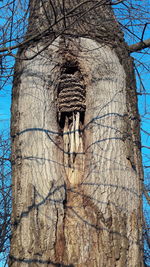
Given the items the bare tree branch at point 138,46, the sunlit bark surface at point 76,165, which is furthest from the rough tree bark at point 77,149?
the bare tree branch at point 138,46

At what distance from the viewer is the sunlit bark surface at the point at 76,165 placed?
1798mm

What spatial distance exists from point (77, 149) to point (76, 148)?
1 cm

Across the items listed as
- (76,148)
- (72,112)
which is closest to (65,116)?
(72,112)

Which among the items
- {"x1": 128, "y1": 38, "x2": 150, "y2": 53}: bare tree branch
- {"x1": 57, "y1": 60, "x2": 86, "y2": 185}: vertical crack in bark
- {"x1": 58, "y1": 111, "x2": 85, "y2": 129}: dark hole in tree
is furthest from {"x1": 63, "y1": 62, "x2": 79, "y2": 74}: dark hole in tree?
{"x1": 128, "y1": 38, "x2": 150, "y2": 53}: bare tree branch

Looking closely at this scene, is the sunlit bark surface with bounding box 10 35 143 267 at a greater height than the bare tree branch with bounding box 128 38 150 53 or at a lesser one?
lesser

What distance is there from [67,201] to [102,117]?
0.64 metres

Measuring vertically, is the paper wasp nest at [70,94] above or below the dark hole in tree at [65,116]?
above

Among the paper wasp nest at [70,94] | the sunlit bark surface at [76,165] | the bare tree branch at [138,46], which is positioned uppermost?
the bare tree branch at [138,46]

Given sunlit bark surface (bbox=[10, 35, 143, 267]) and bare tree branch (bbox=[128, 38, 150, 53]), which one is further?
bare tree branch (bbox=[128, 38, 150, 53])

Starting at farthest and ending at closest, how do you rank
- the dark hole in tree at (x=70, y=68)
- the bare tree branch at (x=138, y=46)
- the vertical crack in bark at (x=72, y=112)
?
the bare tree branch at (x=138, y=46)
the dark hole in tree at (x=70, y=68)
the vertical crack in bark at (x=72, y=112)

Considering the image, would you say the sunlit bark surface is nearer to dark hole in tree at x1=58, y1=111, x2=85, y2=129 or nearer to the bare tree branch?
dark hole in tree at x1=58, y1=111, x2=85, y2=129

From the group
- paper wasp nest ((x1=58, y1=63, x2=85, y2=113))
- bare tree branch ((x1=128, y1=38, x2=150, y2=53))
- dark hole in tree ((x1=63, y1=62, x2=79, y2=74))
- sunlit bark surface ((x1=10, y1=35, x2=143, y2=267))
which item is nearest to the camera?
sunlit bark surface ((x1=10, y1=35, x2=143, y2=267))

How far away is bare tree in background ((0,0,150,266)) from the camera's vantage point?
5.93 ft

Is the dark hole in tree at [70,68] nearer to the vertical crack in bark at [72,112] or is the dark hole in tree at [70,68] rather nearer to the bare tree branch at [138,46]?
the vertical crack in bark at [72,112]
